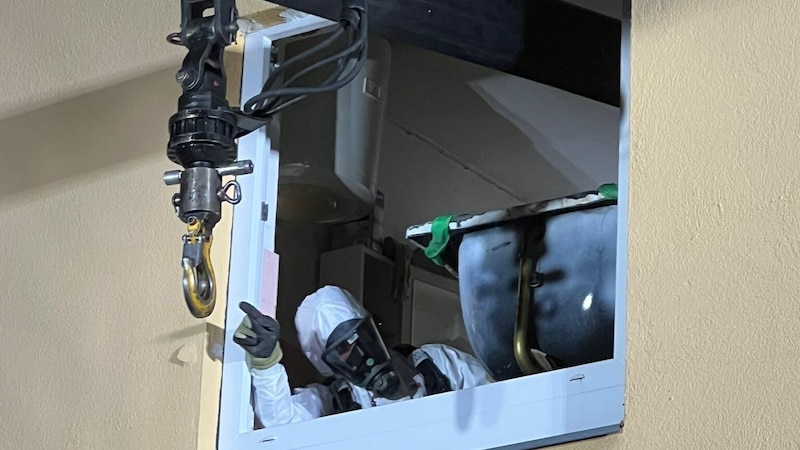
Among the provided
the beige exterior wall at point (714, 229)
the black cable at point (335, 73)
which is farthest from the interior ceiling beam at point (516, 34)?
the beige exterior wall at point (714, 229)

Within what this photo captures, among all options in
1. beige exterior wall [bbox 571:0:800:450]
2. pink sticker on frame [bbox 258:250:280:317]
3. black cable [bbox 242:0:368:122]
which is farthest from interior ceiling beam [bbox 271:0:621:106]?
pink sticker on frame [bbox 258:250:280:317]

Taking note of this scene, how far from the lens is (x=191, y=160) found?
1029mm

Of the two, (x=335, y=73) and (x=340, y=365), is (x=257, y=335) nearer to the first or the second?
(x=340, y=365)

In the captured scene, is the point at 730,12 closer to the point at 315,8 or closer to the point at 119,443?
the point at 315,8

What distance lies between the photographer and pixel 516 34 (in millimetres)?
1271

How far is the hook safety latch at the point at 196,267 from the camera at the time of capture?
103cm

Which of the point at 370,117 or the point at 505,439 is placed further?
the point at 370,117

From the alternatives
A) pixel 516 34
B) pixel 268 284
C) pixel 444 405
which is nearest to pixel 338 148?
pixel 268 284

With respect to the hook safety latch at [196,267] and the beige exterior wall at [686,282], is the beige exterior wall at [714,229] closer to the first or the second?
the beige exterior wall at [686,282]

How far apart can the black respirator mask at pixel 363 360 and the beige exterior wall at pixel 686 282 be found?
145mm

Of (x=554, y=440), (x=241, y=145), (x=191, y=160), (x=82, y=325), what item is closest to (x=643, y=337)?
(x=554, y=440)

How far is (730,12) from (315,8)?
365 millimetres

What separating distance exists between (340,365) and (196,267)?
0.33 m

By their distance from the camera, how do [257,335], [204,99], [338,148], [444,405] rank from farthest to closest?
1. [338,148]
2. [257,335]
3. [444,405]
4. [204,99]
